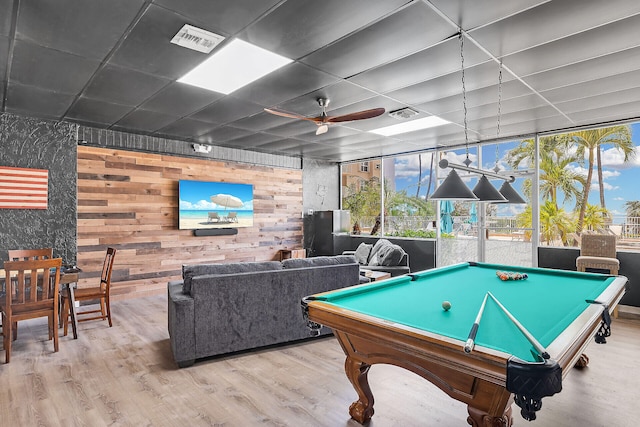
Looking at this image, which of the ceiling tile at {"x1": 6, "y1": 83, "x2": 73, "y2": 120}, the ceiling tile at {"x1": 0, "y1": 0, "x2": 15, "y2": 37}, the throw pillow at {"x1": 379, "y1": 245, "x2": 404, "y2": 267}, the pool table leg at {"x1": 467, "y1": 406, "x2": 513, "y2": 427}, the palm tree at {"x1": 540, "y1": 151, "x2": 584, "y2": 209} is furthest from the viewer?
the palm tree at {"x1": 540, "y1": 151, "x2": 584, "y2": 209}

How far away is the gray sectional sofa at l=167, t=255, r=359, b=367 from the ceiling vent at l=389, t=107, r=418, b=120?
88.4 inches

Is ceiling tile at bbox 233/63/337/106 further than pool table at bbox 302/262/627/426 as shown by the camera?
Yes

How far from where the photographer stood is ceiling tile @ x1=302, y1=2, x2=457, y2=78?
253 cm

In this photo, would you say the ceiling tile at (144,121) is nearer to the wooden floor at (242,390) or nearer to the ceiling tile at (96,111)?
the ceiling tile at (96,111)

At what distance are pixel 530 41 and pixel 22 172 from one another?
612cm

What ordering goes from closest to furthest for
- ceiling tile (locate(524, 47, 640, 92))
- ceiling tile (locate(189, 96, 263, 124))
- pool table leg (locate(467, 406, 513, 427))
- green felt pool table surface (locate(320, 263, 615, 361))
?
1. pool table leg (locate(467, 406, 513, 427))
2. green felt pool table surface (locate(320, 263, 615, 361))
3. ceiling tile (locate(524, 47, 640, 92))
4. ceiling tile (locate(189, 96, 263, 124))

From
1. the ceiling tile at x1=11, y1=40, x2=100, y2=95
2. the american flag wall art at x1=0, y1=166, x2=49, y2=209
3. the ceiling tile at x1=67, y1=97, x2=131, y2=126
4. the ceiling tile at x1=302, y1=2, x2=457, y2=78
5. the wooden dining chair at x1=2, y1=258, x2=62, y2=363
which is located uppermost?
the ceiling tile at x1=67, y1=97, x2=131, y2=126

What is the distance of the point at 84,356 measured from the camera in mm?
3492

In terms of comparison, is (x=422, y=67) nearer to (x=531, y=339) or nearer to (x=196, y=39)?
(x=196, y=39)

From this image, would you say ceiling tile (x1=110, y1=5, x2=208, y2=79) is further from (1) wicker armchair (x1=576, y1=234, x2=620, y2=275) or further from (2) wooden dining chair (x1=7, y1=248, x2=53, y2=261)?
(1) wicker armchair (x1=576, y1=234, x2=620, y2=275)

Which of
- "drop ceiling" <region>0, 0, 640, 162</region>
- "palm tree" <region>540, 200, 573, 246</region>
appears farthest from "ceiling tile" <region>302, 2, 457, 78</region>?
"palm tree" <region>540, 200, 573, 246</region>

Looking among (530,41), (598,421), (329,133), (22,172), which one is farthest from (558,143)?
(22,172)

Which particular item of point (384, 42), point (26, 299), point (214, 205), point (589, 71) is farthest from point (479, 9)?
point (214, 205)

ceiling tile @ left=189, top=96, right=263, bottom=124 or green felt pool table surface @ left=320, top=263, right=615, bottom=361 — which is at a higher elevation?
ceiling tile @ left=189, top=96, right=263, bottom=124
